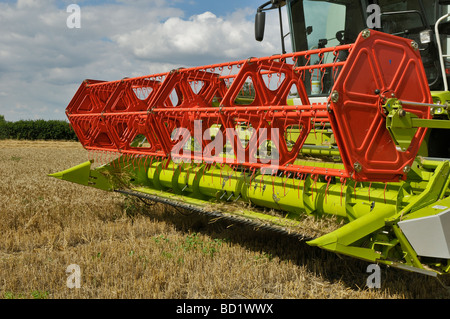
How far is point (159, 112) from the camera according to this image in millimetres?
3842

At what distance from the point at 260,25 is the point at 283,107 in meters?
2.28

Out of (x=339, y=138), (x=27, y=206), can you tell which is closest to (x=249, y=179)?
(x=339, y=138)

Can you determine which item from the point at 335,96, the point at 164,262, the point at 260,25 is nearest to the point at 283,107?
the point at 335,96

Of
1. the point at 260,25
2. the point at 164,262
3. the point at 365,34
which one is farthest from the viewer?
the point at 260,25

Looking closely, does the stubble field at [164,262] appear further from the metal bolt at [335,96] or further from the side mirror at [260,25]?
the side mirror at [260,25]

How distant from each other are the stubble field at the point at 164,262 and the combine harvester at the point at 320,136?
14.2 inches

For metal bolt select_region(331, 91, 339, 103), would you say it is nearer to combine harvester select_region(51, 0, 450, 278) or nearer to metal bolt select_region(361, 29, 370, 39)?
combine harvester select_region(51, 0, 450, 278)

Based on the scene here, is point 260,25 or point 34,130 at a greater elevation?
point 34,130

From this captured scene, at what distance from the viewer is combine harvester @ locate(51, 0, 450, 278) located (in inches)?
98.7

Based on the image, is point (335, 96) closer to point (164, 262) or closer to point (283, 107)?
point (283, 107)

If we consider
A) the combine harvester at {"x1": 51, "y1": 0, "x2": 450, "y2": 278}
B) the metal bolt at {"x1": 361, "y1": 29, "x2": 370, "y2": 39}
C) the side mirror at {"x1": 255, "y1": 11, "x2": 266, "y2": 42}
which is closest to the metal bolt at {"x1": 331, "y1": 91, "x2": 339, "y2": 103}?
the combine harvester at {"x1": 51, "y1": 0, "x2": 450, "y2": 278}

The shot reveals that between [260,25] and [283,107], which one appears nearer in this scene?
[283,107]

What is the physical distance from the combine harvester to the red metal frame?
1cm

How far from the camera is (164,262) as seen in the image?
323cm
